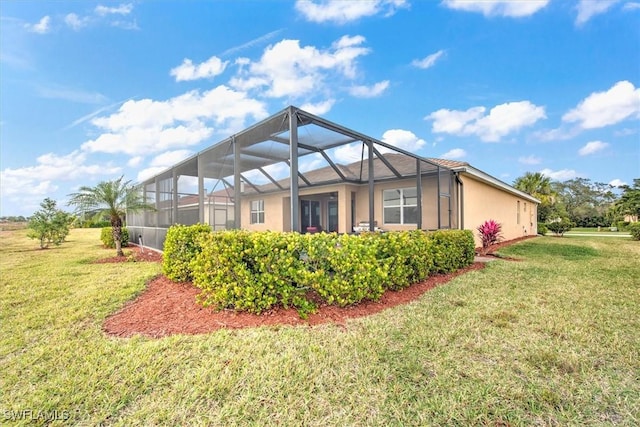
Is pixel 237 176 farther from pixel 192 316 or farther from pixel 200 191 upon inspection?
pixel 192 316

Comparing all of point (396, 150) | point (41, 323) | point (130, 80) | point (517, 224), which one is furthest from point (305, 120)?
point (517, 224)

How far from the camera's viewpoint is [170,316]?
3994 mm

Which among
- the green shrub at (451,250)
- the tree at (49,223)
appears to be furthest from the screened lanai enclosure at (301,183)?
the tree at (49,223)

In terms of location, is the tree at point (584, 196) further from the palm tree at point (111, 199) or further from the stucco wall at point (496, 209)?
the palm tree at point (111, 199)

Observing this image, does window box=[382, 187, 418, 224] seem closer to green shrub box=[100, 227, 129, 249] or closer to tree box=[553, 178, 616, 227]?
green shrub box=[100, 227, 129, 249]

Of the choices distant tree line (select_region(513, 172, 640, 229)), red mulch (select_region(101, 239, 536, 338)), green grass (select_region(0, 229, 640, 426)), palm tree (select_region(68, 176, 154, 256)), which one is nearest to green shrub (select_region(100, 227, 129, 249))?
palm tree (select_region(68, 176, 154, 256))

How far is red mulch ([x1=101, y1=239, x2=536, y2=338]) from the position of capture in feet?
11.7

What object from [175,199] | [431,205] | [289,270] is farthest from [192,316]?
[431,205]

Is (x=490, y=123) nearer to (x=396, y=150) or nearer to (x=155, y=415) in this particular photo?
(x=396, y=150)

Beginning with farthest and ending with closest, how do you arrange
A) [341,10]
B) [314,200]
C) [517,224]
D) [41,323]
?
[517,224] < [314,200] < [341,10] < [41,323]

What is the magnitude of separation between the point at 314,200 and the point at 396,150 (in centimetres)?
841

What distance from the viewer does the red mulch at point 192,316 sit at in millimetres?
3564

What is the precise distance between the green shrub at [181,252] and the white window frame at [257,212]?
10952 mm

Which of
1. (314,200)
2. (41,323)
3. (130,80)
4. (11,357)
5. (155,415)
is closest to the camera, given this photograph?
(155,415)
